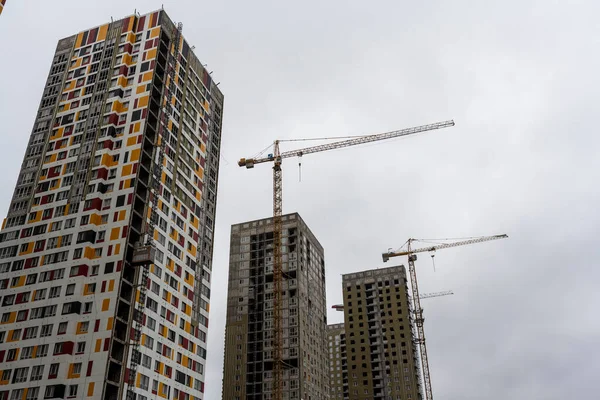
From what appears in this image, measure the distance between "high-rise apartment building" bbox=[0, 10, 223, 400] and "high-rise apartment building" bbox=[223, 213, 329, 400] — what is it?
40319 millimetres

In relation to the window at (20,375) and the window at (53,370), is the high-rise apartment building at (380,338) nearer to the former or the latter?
the window at (53,370)

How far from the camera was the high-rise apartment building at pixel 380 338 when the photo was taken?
175750 mm

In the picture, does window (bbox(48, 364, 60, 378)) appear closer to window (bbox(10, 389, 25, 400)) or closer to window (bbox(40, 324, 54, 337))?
window (bbox(10, 389, 25, 400))

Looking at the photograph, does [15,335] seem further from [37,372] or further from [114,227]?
[114,227]

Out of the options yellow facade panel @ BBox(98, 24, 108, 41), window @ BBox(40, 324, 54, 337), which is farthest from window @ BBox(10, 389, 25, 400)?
yellow facade panel @ BBox(98, 24, 108, 41)

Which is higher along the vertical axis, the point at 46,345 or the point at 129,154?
the point at 129,154

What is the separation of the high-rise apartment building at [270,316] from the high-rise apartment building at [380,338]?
31987 mm

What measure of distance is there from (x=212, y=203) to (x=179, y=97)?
20545mm

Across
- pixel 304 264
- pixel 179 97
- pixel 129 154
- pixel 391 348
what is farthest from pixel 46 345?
pixel 391 348

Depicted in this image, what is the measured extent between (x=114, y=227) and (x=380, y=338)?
117020mm

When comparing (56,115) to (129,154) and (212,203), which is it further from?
(212,203)

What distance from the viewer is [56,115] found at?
10150cm

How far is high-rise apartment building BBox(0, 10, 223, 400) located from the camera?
77.6 metres

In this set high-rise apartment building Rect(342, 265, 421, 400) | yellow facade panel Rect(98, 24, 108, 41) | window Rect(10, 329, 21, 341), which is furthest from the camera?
high-rise apartment building Rect(342, 265, 421, 400)
